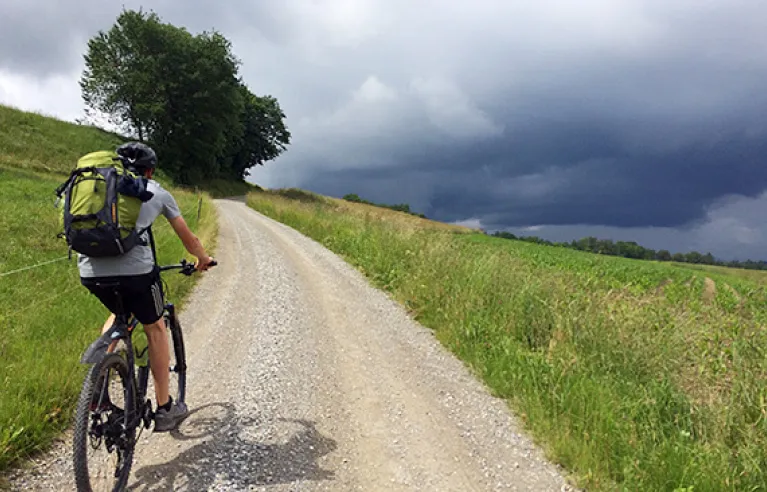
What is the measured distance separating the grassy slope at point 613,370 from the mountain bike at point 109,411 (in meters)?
3.66

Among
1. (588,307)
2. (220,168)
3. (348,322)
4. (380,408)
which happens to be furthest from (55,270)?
(220,168)

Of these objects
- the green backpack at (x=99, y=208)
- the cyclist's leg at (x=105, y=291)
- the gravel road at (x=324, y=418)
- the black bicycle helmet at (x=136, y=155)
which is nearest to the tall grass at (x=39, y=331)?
the gravel road at (x=324, y=418)

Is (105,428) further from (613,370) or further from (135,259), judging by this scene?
(613,370)

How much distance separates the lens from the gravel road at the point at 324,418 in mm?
3832

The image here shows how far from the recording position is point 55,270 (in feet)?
29.8

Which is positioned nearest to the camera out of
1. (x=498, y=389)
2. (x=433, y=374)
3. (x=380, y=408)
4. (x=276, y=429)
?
(x=276, y=429)

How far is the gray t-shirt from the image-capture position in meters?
3.26

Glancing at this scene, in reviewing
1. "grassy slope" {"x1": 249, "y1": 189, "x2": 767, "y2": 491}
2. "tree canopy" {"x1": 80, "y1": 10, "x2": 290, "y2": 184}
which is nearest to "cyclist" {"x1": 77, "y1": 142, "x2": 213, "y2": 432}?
"grassy slope" {"x1": 249, "y1": 189, "x2": 767, "y2": 491}

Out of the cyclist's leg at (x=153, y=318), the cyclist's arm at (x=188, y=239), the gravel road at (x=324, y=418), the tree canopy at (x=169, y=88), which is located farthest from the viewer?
the tree canopy at (x=169, y=88)

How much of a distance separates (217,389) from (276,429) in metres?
1.23

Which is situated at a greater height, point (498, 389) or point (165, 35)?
point (165, 35)

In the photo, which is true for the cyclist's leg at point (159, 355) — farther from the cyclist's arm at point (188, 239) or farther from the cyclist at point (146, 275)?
the cyclist's arm at point (188, 239)

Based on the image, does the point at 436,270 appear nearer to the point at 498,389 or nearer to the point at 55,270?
the point at 498,389

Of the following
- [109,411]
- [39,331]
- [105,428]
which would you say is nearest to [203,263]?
[109,411]
